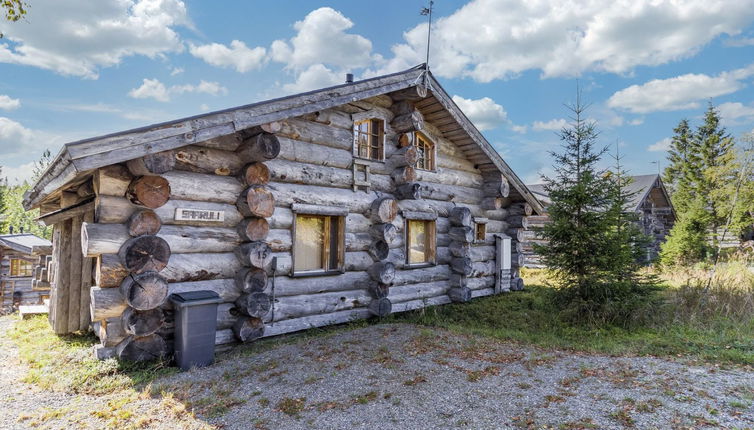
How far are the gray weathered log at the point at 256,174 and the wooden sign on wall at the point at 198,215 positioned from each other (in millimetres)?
737

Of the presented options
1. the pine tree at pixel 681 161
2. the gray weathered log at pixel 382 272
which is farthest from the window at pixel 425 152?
the pine tree at pixel 681 161

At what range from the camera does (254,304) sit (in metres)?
7.05

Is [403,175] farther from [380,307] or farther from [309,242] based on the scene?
[380,307]

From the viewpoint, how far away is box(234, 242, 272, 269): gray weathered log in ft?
23.1

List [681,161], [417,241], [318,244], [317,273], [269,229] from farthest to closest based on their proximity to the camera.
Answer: [681,161], [417,241], [318,244], [317,273], [269,229]

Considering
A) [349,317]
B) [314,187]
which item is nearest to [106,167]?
A: [314,187]

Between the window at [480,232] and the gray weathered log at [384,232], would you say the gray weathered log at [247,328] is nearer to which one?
the gray weathered log at [384,232]

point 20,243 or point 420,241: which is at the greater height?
point 420,241

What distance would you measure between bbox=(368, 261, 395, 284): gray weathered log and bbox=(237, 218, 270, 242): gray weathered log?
9.43 ft

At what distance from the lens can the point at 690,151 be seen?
35.0 metres

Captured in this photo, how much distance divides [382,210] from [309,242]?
1.83m

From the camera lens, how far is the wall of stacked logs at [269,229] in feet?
19.6

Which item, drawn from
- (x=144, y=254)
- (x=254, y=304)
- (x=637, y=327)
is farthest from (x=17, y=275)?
(x=637, y=327)

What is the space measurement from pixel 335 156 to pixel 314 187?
2.88 feet
